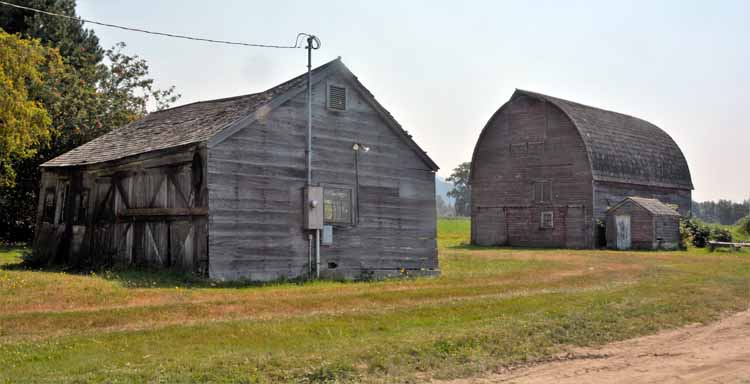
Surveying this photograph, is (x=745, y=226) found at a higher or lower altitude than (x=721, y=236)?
higher

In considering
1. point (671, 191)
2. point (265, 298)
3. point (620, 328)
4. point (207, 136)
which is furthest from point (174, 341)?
point (671, 191)

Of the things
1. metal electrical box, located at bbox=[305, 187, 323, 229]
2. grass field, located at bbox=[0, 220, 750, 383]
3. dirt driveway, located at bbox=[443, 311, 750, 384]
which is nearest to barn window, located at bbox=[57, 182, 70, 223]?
grass field, located at bbox=[0, 220, 750, 383]

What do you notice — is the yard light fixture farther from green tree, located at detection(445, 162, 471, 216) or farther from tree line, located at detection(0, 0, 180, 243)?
green tree, located at detection(445, 162, 471, 216)

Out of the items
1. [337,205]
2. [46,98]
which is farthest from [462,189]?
[337,205]

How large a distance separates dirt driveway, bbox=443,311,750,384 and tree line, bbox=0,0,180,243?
28.7 m

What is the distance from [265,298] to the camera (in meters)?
16.8

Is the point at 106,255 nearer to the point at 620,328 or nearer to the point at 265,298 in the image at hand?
the point at 265,298

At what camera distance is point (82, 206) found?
26453mm

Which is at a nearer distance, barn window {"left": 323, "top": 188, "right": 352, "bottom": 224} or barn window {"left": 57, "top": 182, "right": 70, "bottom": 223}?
barn window {"left": 323, "top": 188, "right": 352, "bottom": 224}

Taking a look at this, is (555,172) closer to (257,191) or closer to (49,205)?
(257,191)

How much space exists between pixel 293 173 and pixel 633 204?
29.5 meters

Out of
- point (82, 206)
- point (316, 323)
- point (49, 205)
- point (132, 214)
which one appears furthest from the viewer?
point (49, 205)

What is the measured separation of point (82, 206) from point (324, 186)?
9.61 metres

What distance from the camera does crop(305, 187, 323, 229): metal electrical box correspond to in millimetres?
22263
